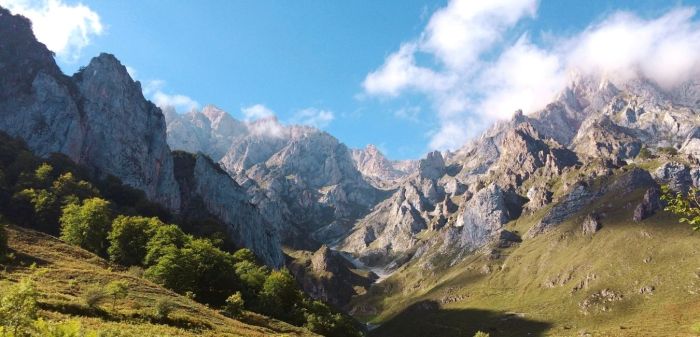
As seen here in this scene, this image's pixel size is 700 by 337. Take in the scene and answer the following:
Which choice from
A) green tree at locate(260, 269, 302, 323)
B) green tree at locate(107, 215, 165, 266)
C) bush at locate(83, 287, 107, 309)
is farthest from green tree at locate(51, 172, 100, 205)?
bush at locate(83, 287, 107, 309)

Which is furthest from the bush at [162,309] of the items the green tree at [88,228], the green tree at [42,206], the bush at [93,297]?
the green tree at [42,206]

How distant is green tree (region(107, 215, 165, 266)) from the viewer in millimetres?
92188

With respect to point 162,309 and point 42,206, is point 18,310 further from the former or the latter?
point 42,206

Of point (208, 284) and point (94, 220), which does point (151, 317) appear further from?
point (94, 220)

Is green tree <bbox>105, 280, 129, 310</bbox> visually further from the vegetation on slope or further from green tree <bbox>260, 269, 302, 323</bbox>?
green tree <bbox>260, 269, 302, 323</bbox>

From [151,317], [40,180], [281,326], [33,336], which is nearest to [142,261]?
[281,326]

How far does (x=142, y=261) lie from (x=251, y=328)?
134ft

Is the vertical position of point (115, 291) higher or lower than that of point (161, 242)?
lower

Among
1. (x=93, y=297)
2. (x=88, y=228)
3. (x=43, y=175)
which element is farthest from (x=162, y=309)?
(x=43, y=175)

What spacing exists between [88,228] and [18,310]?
8241cm

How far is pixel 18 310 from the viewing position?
22594 mm

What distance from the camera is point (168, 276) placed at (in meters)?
78.8

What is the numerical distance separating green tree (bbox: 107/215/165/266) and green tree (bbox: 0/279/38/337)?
73.3 meters

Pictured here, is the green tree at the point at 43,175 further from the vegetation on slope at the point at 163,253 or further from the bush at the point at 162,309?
the bush at the point at 162,309
